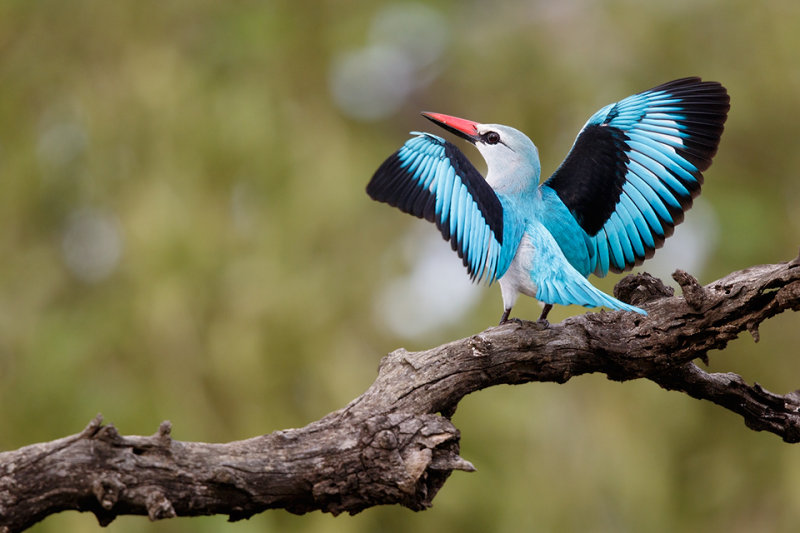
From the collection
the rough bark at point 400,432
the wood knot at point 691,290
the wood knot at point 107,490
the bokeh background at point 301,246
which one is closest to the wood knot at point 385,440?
the rough bark at point 400,432

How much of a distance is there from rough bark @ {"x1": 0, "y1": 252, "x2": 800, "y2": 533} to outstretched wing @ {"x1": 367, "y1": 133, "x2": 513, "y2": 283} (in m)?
0.24

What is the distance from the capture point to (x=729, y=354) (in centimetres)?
682

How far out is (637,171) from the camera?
3398 millimetres

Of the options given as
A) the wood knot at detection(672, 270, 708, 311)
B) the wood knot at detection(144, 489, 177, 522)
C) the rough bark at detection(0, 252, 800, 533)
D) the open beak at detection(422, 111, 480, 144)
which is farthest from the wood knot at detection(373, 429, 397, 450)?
the open beak at detection(422, 111, 480, 144)

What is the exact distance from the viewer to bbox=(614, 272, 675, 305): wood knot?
3.37 m

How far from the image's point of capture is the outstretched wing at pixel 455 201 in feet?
10.2

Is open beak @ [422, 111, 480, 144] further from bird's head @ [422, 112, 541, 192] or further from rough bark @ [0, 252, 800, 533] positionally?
rough bark @ [0, 252, 800, 533]

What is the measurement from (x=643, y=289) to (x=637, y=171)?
1.33ft

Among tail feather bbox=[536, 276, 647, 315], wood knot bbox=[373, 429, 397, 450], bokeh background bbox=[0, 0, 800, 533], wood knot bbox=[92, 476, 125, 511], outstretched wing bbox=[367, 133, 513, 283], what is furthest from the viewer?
bokeh background bbox=[0, 0, 800, 533]

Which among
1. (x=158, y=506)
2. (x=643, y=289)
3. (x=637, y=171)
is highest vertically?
(x=637, y=171)

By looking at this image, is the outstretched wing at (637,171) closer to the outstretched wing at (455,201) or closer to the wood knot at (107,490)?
the outstretched wing at (455,201)

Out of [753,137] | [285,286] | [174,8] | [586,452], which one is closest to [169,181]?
[285,286]

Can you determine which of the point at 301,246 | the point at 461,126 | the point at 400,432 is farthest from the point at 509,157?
the point at 301,246

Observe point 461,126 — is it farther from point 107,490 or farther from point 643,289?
point 107,490
